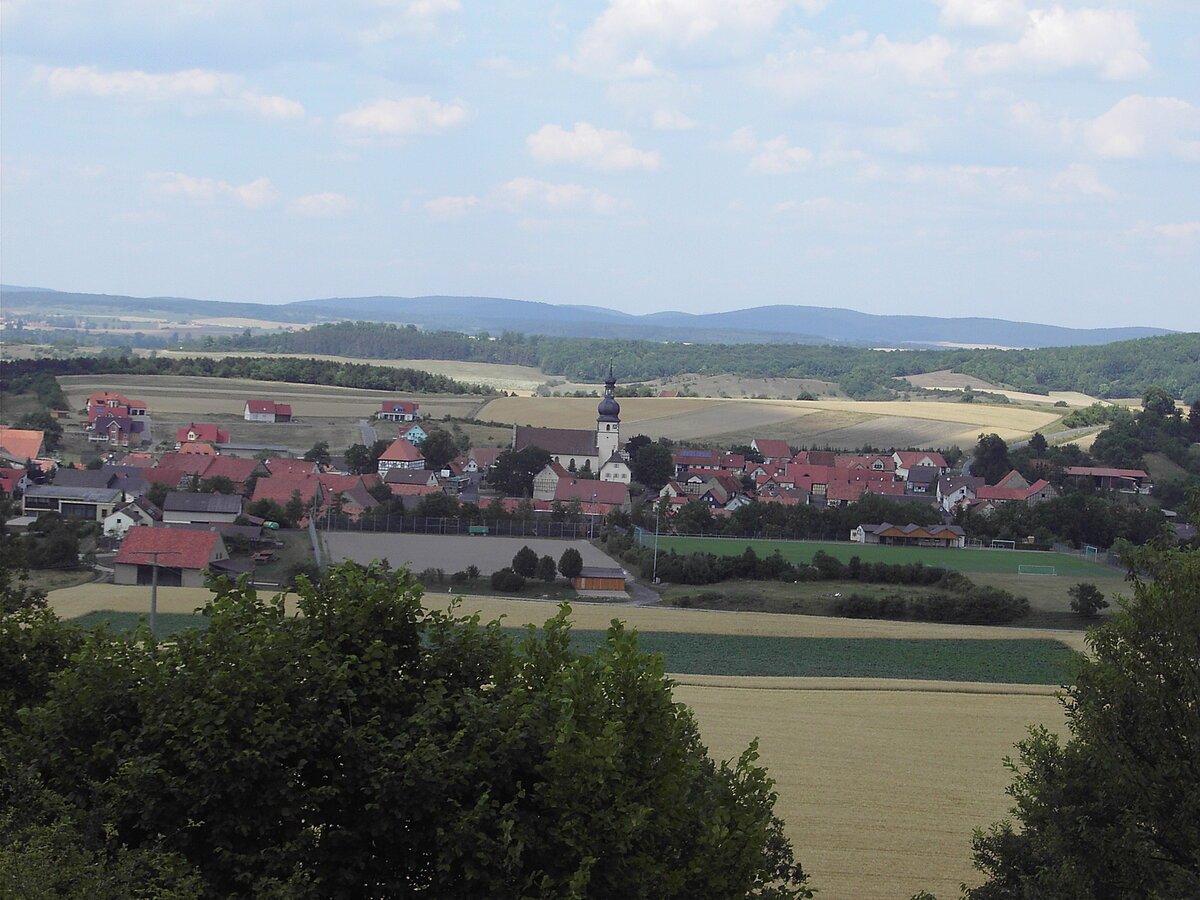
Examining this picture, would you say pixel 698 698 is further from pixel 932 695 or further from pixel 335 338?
pixel 335 338

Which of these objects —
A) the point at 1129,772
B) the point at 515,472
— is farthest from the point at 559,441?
the point at 1129,772

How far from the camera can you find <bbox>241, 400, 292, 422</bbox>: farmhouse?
3078 inches

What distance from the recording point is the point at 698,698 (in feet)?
81.9

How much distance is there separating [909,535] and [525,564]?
19679 millimetres

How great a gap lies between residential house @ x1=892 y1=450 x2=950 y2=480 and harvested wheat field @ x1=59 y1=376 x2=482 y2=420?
28.0m

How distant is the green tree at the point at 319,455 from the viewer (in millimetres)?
65188

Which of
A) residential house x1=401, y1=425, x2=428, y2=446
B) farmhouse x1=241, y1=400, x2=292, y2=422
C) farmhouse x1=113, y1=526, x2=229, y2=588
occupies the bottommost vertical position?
farmhouse x1=113, y1=526, x2=229, y2=588

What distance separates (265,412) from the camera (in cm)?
7862

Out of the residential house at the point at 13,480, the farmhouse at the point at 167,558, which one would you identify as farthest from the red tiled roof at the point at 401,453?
the farmhouse at the point at 167,558

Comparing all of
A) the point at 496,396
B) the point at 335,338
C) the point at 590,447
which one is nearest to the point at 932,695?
the point at 590,447

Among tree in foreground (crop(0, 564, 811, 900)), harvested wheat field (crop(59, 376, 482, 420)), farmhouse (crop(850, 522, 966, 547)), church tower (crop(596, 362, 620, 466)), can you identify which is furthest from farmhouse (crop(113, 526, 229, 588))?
harvested wheat field (crop(59, 376, 482, 420))

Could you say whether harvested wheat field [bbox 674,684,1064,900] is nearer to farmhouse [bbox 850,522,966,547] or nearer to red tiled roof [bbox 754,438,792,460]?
farmhouse [bbox 850,522,966,547]

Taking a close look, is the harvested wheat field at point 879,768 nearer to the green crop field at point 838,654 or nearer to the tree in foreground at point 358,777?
the green crop field at point 838,654

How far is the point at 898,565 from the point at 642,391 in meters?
77.7
